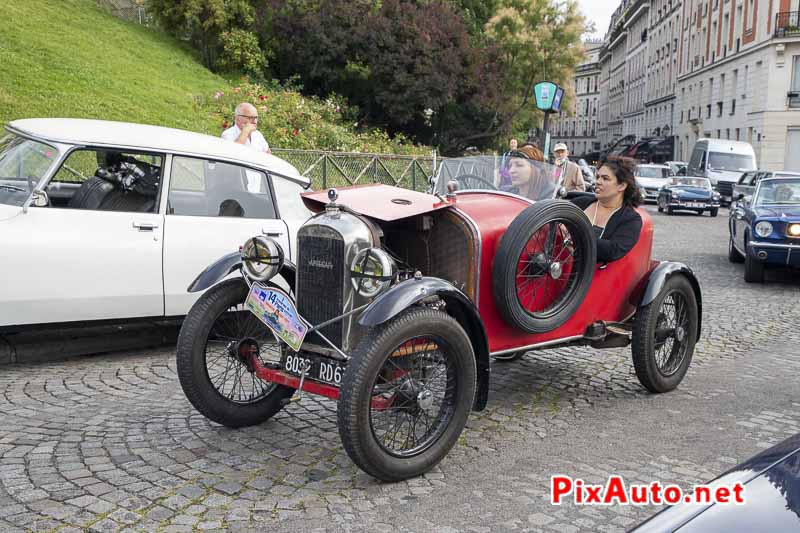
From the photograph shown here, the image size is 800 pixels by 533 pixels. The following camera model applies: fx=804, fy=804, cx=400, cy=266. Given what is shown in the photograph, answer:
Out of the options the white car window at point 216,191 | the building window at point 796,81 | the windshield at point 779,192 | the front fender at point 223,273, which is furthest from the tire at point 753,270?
the building window at point 796,81

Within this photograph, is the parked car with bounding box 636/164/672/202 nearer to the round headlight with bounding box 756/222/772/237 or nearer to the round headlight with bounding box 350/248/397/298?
the round headlight with bounding box 756/222/772/237

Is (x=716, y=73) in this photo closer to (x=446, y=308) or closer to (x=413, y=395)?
(x=446, y=308)

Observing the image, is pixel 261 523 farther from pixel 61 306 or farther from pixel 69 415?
pixel 61 306

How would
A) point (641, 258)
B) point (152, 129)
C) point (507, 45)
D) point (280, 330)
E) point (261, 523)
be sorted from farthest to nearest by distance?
point (507, 45) → point (152, 129) → point (641, 258) → point (280, 330) → point (261, 523)

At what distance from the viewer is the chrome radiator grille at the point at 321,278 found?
4434mm

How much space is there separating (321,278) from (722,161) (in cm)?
3319

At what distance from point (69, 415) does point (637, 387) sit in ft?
13.1

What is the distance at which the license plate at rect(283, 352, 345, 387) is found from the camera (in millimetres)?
4293

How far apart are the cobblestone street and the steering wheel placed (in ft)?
4.90

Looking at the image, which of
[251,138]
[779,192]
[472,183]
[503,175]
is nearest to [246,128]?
[251,138]

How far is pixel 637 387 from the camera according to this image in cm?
605

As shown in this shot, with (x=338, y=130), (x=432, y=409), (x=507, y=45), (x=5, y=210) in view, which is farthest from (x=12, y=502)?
(x=507, y=45)

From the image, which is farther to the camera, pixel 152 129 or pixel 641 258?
pixel 152 129

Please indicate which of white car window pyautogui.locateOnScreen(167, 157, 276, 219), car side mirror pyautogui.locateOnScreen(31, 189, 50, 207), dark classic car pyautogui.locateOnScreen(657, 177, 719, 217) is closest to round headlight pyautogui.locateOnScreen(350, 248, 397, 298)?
white car window pyautogui.locateOnScreen(167, 157, 276, 219)
